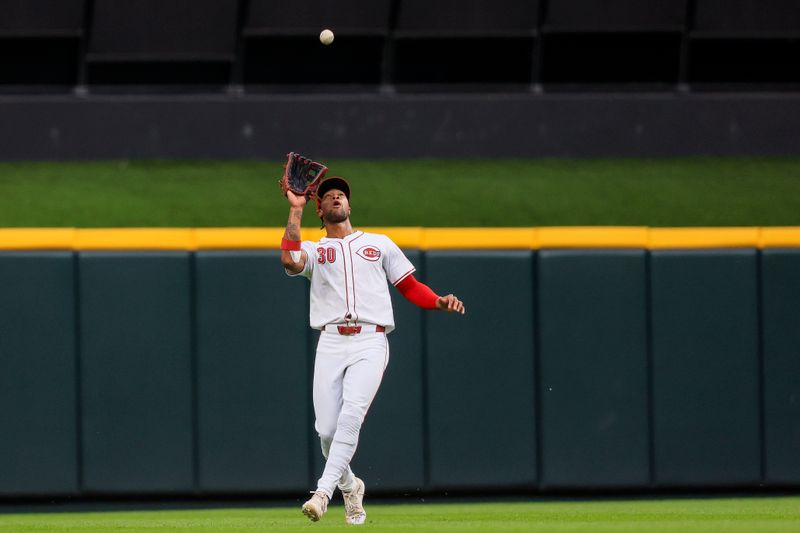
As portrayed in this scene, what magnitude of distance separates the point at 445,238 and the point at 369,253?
1.29 meters

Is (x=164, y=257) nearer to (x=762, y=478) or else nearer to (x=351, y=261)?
(x=351, y=261)

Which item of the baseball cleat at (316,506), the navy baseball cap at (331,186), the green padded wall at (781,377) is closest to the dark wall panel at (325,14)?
the green padded wall at (781,377)

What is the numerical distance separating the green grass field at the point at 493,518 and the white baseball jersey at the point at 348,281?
90 centimetres

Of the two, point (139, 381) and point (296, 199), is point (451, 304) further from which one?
point (139, 381)

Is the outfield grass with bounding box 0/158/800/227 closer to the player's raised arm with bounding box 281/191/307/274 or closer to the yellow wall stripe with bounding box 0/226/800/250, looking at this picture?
the yellow wall stripe with bounding box 0/226/800/250

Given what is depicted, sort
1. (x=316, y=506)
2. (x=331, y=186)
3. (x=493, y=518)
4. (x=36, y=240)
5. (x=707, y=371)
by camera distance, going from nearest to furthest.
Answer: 1. (x=316, y=506)
2. (x=331, y=186)
3. (x=493, y=518)
4. (x=36, y=240)
5. (x=707, y=371)

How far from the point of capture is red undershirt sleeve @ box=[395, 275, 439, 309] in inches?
223

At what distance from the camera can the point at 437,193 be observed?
31.7 ft

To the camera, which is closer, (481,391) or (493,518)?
(493,518)

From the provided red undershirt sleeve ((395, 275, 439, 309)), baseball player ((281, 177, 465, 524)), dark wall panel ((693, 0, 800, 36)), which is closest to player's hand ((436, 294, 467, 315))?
baseball player ((281, 177, 465, 524))

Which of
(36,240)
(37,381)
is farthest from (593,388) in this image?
(36,240)

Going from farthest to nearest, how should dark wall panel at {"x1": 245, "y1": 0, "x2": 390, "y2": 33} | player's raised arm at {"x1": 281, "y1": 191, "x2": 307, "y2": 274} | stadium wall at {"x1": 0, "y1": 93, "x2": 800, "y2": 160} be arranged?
dark wall panel at {"x1": 245, "y1": 0, "x2": 390, "y2": 33} → stadium wall at {"x1": 0, "y1": 93, "x2": 800, "y2": 160} → player's raised arm at {"x1": 281, "y1": 191, "x2": 307, "y2": 274}

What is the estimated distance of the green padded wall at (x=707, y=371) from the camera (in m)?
6.92

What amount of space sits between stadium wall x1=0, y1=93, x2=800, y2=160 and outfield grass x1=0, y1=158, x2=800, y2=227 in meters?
0.14
